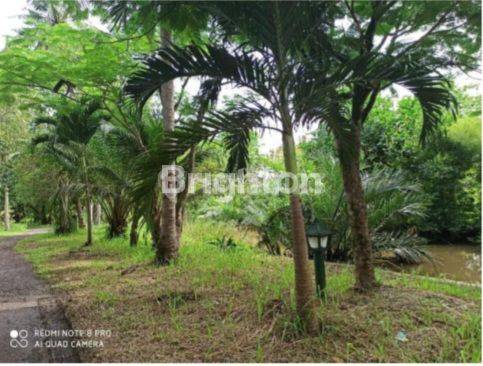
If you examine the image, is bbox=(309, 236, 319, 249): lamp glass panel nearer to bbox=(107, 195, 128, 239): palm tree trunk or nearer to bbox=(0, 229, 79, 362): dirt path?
bbox=(0, 229, 79, 362): dirt path

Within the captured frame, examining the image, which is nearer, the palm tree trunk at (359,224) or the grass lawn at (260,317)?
the grass lawn at (260,317)

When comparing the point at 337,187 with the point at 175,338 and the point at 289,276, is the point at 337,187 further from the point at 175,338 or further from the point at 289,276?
the point at 175,338

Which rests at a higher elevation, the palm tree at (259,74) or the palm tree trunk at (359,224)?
the palm tree at (259,74)

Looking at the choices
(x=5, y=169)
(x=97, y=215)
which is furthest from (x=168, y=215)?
(x=5, y=169)

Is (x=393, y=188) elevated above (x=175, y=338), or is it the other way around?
(x=393, y=188)

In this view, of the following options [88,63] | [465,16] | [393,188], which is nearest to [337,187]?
[393,188]

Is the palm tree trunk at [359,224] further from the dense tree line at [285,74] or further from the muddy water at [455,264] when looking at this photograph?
the muddy water at [455,264]

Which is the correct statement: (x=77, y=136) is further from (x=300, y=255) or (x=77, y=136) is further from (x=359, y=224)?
(x=300, y=255)

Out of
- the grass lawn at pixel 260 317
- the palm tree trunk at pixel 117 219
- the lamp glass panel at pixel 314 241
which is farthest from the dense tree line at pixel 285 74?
the palm tree trunk at pixel 117 219

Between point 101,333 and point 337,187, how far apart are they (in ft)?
16.1

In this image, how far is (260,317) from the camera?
3.50 m

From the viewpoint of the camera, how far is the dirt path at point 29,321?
10.9 ft

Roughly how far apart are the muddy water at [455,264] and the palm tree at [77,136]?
7.43m

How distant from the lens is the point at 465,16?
4.00m
